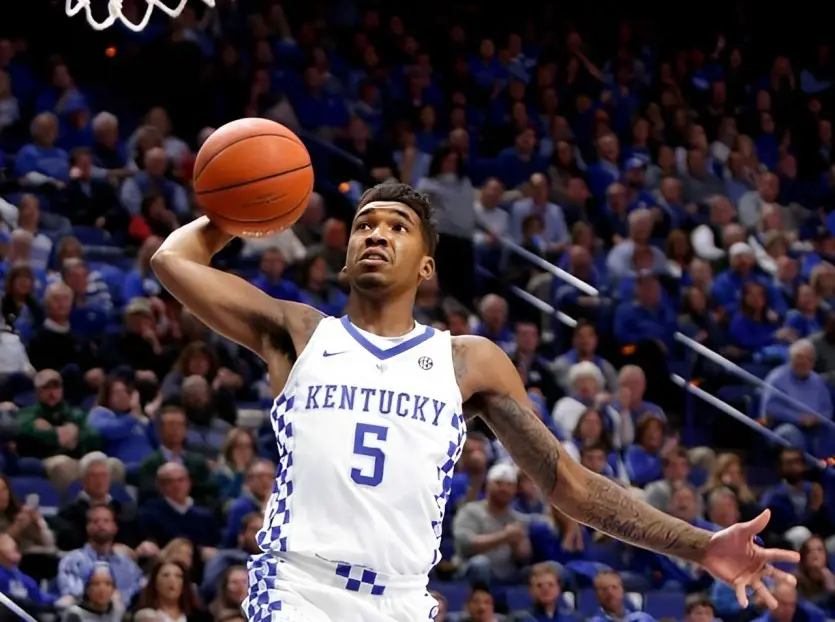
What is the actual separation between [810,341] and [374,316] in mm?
7408

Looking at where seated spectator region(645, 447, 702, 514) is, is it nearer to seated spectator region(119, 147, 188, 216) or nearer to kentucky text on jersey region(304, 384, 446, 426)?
seated spectator region(119, 147, 188, 216)

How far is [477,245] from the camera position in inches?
458

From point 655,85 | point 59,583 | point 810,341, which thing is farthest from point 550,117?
point 59,583

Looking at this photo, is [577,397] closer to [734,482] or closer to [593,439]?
[593,439]

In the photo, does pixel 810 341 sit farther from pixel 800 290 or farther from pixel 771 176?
pixel 771 176

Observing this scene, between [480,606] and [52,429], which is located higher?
[52,429]

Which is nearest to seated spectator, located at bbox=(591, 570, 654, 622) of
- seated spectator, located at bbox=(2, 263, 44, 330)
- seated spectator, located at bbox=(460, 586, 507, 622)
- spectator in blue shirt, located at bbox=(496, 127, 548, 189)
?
seated spectator, located at bbox=(460, 586, 507, 622)

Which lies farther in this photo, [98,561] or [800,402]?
[800,402]

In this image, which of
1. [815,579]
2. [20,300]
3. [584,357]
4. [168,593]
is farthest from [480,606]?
[20,300]

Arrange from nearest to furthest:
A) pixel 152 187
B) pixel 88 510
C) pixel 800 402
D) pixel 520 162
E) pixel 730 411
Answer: pixel 88 510 < pixel 152 187 < pixel 800 402 < pixel 730 411 < pixel 520 162

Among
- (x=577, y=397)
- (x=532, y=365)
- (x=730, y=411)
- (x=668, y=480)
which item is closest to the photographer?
(x=668, y=480)

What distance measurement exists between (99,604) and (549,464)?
369 centimetres

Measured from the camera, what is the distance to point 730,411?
1095 cm

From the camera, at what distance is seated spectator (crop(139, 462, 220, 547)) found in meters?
8.12
